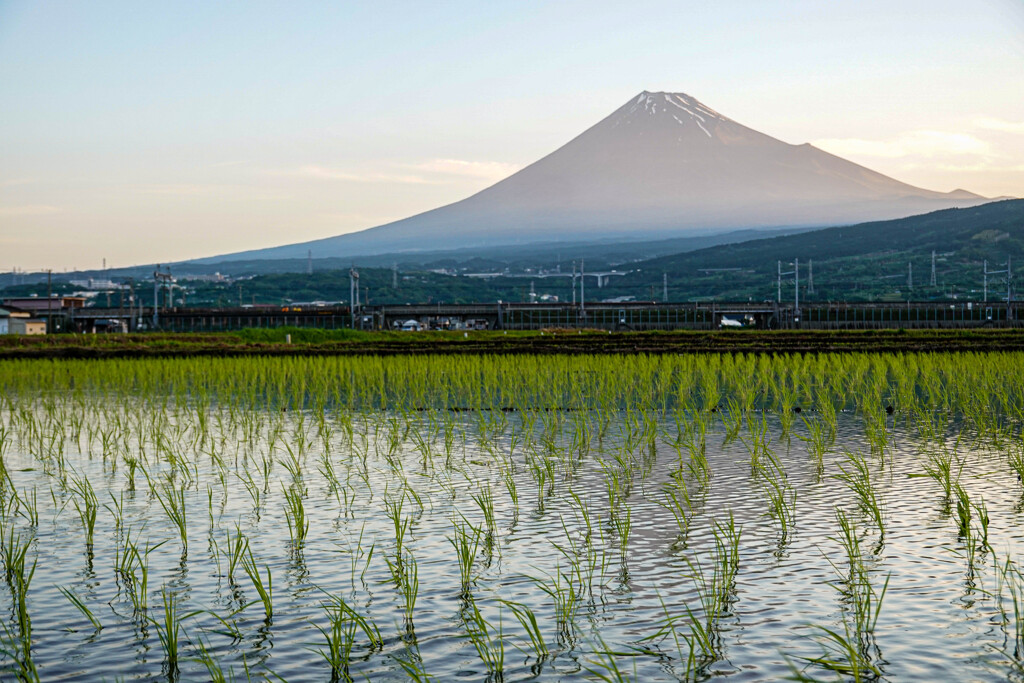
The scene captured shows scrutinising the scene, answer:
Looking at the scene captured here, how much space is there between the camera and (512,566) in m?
5.79

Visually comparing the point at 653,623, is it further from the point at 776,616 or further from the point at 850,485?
the point at 850,485

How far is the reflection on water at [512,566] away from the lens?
4.36 meters

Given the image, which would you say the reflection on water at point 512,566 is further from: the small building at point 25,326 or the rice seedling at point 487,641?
the small building at point 25,326

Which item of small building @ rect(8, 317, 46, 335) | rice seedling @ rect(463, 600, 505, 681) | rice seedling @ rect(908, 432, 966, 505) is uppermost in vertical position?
rice seedling @ rect(463, 600, 505, 681)

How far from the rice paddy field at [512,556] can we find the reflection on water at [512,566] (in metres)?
0.02

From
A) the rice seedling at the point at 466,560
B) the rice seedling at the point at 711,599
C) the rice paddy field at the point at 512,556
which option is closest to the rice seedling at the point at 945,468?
the rice paddy field at the point at 512,556

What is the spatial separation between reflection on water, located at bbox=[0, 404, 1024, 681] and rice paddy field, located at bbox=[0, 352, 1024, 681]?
2 cm

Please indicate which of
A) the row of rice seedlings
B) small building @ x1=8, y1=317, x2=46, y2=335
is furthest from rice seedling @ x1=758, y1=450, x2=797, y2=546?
small building @ x1=8, y1=317, x2=46, y2=335

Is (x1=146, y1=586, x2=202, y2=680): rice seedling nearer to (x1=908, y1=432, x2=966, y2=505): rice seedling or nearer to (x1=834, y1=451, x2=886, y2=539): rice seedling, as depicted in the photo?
(x1=834, y1=451, x2=886, y2=539): rice seedling

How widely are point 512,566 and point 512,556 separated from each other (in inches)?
9.1

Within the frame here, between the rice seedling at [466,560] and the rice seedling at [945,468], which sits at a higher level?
the rice seedling at [466,560]

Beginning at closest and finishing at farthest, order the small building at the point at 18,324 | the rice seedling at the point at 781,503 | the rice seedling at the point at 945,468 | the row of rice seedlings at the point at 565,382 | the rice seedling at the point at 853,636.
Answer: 1. the rice seedling at the point at 853,636
2. the rice seedling at the point at 781,503
3. the rice seedling at the point at 945,468
4. the row of rice seedlings at the point at 565,382
5. the small building at the point at 18,324

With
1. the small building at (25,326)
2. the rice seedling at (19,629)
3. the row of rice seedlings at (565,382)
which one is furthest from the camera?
the small building at (25,326)

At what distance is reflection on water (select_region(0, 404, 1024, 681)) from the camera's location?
4.36 metres
